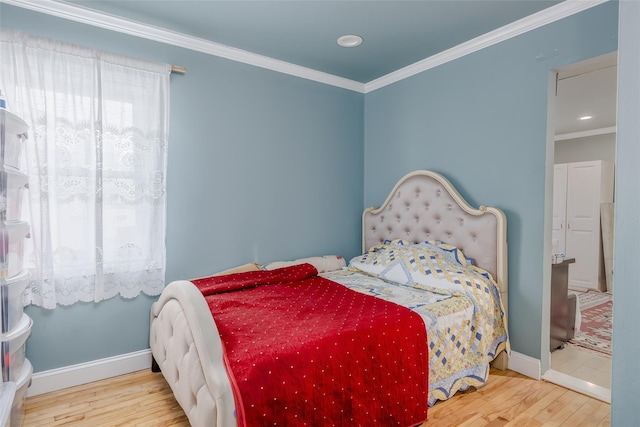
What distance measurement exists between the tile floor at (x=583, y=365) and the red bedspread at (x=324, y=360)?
134 cm

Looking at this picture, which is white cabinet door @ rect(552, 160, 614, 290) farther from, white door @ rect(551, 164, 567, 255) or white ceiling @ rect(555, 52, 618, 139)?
white ceiling @ rect(555, 52, 618, 139)

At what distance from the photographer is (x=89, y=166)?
7.61 ft

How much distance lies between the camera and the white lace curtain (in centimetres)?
216

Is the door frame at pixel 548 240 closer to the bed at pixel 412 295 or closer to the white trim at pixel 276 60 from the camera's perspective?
the bed at pixel 412 295

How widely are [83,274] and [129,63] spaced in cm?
145

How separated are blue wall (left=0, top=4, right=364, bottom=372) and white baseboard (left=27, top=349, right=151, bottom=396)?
46mm

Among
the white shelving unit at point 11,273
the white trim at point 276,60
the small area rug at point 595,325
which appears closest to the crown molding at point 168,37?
the white trim at point 276,60

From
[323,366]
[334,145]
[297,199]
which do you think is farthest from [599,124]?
[323,366]

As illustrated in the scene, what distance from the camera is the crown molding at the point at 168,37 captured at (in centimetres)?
224

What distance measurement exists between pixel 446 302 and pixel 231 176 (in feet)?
6.19

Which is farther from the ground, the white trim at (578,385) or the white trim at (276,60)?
the white trim at (276,60)

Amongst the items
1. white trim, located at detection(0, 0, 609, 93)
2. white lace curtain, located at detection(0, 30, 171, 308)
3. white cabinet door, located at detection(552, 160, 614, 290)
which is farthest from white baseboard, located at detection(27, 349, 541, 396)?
white cabinet door, located at detection(552, 160, 614, 290)

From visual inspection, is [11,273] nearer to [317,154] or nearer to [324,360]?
[324,360]

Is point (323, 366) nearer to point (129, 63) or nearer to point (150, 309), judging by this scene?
point (150, 309)
